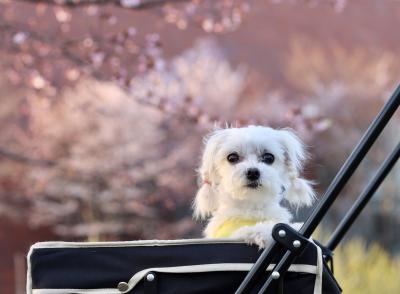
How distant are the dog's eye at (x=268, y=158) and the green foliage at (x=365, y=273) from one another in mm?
2397

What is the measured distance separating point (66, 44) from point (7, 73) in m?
2.53

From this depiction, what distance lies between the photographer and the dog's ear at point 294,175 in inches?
76.0

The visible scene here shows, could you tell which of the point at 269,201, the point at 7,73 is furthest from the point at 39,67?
the point at 269,201

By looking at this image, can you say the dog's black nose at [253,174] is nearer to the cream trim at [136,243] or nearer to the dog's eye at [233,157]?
the dog's eye at [233,157]

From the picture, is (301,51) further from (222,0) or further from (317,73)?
(222,0)

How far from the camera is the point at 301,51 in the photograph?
692cm

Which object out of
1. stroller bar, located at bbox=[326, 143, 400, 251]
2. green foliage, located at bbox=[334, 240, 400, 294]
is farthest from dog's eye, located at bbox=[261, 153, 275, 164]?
green foliage, located at bbox=[334, 240, 400, 294]

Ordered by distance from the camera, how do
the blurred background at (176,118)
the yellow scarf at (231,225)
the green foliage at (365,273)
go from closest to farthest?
the yellow scarf at (231,225) → the green foliage at (365,273) → the blurred background at (176,118)

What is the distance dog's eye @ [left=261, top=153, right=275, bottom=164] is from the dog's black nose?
0.08 metres

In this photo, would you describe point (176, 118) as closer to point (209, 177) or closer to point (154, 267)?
point (209, 177)

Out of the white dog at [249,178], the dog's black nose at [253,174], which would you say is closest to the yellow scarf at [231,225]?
the white dog at [249,178]

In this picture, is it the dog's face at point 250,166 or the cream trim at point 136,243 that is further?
the dog's face at point 250,166

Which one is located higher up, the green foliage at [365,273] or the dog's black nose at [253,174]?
the dog's black nose at [253,174]

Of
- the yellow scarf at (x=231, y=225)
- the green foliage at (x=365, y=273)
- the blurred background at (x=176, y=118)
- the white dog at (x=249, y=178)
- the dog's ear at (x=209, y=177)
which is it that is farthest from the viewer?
the blurred background at (x=176, y=118)
